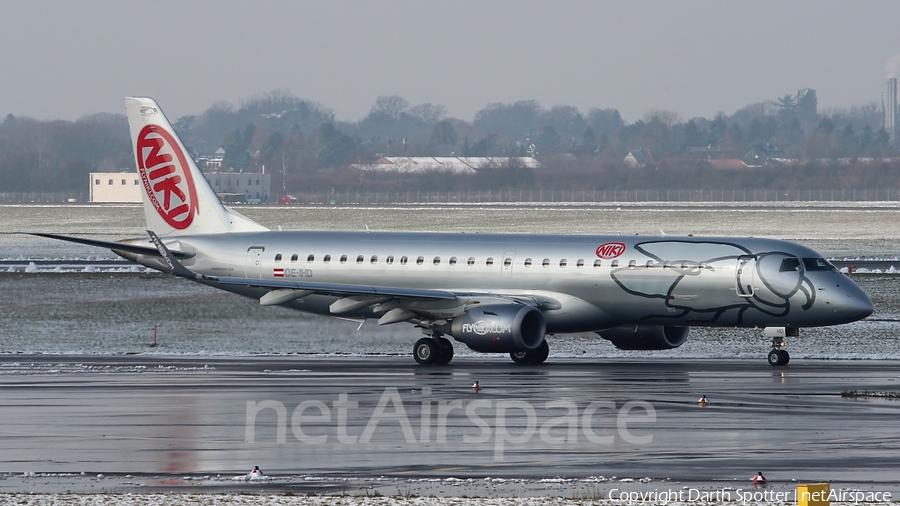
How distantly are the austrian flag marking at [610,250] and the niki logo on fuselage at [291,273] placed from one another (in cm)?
937

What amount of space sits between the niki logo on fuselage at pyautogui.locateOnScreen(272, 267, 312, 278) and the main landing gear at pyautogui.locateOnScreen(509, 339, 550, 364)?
751 centimetres

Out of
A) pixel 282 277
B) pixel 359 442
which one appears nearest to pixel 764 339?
pixel 282 277

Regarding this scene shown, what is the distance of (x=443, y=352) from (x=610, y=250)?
18.1 ft

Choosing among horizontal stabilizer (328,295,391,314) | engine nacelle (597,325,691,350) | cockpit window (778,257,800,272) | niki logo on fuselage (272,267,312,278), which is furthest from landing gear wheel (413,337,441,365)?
cockpit window (778,257,800,272)

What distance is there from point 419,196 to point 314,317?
120 meters

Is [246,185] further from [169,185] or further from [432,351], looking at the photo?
[432,351]

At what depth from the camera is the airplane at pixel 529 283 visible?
34.4m

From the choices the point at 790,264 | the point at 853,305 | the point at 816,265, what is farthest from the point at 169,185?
the point at 853,305

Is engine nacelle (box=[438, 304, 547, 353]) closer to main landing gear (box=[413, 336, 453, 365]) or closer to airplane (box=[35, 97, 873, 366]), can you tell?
airplane (box=[35, 97, 873, 366])

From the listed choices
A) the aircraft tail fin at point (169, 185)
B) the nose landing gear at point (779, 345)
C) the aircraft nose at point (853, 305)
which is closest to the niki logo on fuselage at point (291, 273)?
the aircraft tail fin at point (169, 185)

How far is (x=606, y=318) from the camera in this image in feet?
118

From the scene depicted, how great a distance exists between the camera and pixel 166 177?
43.4 m

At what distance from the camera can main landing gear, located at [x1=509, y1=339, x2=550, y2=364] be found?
3600cm

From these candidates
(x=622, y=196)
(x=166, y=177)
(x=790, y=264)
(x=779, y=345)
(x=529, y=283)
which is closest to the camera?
(x=790, y=264)
